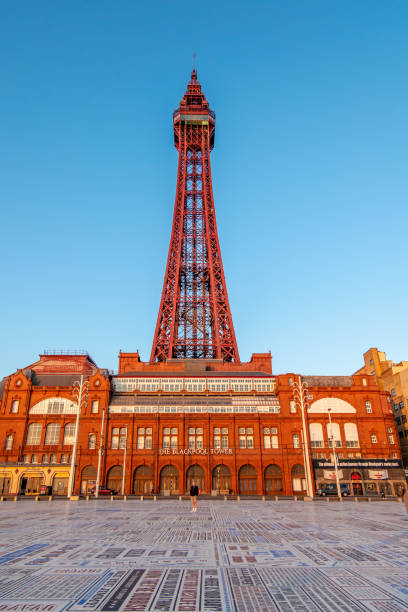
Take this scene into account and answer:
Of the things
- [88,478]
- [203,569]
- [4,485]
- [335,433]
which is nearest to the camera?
[203,569]

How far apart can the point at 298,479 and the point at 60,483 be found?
32305mm

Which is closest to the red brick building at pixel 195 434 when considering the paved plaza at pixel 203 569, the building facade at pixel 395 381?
the building facade at pixel 395 381

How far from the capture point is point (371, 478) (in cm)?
5475

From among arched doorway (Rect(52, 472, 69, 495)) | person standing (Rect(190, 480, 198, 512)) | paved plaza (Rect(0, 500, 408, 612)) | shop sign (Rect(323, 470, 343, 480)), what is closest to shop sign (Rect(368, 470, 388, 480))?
shop sign (Rect(323, 470, 343, 480))

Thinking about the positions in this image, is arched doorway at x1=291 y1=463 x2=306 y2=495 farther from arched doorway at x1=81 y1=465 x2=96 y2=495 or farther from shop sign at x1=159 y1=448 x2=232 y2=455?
arched doorway at x1=81 y1=465 x2=96 y2=495

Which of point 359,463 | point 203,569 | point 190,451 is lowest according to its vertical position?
point 203,569

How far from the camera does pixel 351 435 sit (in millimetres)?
60250

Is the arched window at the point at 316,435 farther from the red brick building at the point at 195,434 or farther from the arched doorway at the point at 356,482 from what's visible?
the arched doorway at the point at 356,482

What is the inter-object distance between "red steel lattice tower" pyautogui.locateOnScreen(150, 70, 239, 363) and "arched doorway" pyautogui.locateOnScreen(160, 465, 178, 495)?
21589 millimetres

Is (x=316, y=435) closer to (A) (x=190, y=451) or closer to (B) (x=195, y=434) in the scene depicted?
(B) (x=195, y=434)

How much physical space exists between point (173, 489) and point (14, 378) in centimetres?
2947

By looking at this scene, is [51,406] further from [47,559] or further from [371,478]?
[47,559]

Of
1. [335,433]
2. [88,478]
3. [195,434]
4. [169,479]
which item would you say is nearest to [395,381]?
[335,433]

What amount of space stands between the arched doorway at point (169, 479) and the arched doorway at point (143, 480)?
152 centimetres
